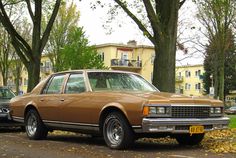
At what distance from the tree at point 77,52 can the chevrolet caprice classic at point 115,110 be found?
33765mm

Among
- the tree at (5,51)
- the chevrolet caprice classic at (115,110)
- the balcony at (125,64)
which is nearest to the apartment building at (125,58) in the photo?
the balcony at (125,64)

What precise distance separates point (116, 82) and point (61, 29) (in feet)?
118

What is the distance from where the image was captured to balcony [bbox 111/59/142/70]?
7831cm

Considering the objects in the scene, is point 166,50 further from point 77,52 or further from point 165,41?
point 77,52

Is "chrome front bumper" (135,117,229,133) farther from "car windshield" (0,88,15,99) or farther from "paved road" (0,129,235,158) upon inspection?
"car windshield" (0,88,15,99)

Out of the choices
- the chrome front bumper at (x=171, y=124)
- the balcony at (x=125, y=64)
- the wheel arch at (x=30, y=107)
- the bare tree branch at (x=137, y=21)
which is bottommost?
the chrome front bumper at (x=171, y=124)

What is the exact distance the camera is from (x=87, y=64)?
48.4 m

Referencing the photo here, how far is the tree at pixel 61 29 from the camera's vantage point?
152ft

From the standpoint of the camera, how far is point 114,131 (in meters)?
9.68

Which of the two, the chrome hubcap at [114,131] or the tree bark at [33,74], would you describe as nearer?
the chrome hubcap at [114,131]

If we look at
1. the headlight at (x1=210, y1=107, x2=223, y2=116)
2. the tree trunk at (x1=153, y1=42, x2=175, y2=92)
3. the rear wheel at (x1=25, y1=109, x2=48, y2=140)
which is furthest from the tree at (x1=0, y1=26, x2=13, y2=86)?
the headlight at (x1=210, y1=107, x2=223, y2=116)

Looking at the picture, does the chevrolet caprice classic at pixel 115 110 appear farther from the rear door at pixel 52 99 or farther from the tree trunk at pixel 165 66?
the tree trunk at pixel 165 66

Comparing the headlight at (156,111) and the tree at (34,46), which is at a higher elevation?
the tree at (34,46)

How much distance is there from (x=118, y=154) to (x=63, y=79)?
3123 mm
